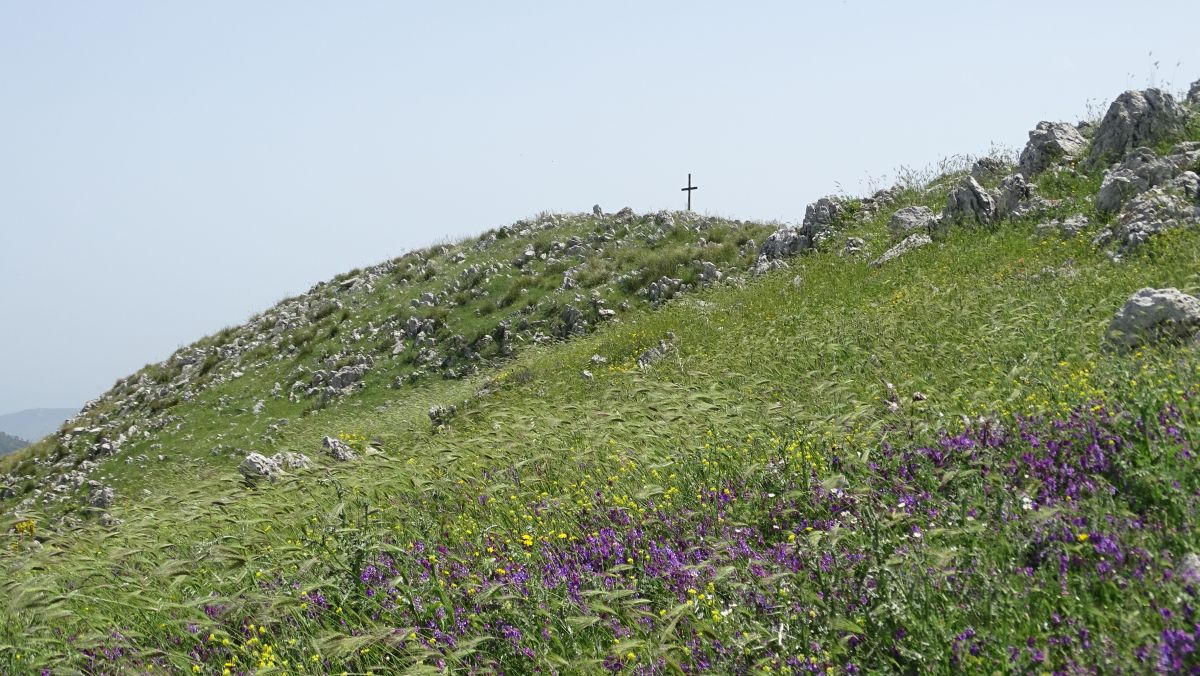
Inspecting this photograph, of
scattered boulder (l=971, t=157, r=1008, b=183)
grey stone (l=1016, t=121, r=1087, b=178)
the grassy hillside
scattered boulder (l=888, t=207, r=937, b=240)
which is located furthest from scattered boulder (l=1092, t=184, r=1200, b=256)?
scattered boulder (l=971, t=157, r=1008, b=183)

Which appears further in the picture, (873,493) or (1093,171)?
(1093,171)

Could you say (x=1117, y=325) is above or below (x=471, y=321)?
above

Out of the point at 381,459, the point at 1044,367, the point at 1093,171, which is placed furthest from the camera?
the point at 1093,171

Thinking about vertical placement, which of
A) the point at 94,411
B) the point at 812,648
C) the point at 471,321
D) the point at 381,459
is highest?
the point at 812,648

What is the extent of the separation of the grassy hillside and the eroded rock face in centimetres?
527

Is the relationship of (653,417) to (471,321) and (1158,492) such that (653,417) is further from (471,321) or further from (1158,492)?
(471,321)

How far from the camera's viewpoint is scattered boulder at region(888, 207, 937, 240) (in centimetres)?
1861

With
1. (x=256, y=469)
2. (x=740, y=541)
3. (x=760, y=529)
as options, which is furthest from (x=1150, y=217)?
(x=256, y=469)

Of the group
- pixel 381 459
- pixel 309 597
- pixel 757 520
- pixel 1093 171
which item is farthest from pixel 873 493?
pixel 1093 171

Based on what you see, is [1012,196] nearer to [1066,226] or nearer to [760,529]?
[1066,226]

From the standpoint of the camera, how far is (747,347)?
41.5 feet

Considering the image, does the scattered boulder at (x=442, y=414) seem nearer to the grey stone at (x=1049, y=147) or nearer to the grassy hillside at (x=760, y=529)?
the grassy hillside at (x=760, y=529)

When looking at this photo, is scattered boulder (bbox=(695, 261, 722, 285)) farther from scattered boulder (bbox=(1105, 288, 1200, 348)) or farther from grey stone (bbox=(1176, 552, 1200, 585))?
grey stone (bbox=(1176, 552, 1200, 585))

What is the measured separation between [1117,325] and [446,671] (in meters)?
7.11
